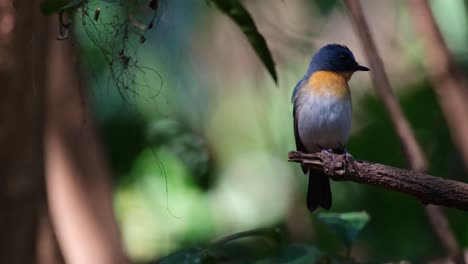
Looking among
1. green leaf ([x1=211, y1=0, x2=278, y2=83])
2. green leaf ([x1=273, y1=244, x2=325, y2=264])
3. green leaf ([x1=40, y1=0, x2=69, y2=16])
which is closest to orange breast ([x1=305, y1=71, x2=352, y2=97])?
green leaf ([x1=211, y1=0, x2=278, y2=83])

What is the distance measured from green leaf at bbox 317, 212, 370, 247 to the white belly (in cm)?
77

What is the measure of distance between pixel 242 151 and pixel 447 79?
215cm

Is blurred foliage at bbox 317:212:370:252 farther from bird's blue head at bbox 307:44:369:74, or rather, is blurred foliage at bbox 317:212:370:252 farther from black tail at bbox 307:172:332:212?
bird's blue head at bbox 307:44:369:74

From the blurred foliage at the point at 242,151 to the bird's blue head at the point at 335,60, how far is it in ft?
2.67

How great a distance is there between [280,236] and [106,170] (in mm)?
1680

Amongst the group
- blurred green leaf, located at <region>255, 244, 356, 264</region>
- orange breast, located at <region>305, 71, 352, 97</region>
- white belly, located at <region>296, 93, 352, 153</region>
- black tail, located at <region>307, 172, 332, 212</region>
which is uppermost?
orange breast, located at <region>305, 71, 352, 97</region>

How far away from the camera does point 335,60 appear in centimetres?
412

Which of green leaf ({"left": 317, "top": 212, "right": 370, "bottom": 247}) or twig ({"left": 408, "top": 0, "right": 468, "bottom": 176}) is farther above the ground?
twig ({"left": 408, "top": 0, "right": 468, "bottom": 176})

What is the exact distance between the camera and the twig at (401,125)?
351cm

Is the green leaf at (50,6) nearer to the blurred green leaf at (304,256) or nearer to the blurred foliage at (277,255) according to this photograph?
the blurred foliage at (277,255)

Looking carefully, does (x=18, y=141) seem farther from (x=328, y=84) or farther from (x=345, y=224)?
(x=328, y=84)

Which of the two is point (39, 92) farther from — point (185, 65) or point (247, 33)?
point (185, 65)

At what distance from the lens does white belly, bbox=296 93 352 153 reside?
3.86 metres

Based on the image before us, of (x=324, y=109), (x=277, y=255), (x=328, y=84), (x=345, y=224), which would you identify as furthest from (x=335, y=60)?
→ (x=277, y=255)
